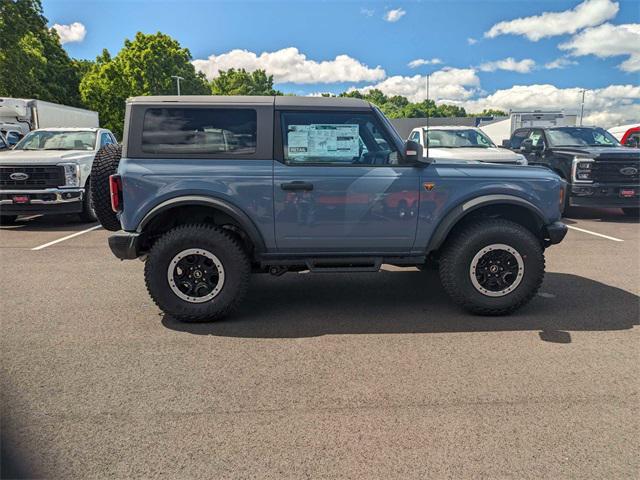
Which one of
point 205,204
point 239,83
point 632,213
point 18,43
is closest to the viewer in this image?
point 205,204

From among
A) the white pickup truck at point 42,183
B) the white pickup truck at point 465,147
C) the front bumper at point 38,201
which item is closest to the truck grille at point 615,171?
the white pickup truck at point 465,147

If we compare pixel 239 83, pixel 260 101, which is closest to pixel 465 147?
pixel 260 101

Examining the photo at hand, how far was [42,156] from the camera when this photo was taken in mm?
8875

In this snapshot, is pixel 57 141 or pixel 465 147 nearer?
pixel 465 147

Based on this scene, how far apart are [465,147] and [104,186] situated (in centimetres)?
743

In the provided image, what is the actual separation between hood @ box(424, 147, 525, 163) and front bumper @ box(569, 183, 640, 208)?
5.53 feet

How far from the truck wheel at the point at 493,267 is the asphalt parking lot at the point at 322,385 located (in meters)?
0.20

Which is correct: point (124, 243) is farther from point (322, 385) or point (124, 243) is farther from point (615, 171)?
point (615, 171)

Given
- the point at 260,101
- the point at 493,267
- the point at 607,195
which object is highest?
the point at 260,101

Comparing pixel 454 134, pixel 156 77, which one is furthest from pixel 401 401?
pixel 156 77

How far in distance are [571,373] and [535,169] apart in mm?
2060

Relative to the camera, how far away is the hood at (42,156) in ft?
28.3

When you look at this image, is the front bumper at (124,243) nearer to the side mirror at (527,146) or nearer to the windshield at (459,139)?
the windshield at (459,139)

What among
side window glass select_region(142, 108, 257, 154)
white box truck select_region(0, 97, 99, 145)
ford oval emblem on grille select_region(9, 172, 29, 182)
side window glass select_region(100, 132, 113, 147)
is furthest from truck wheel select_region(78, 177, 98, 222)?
white box truck select_region(0, 97, 99, 145)
